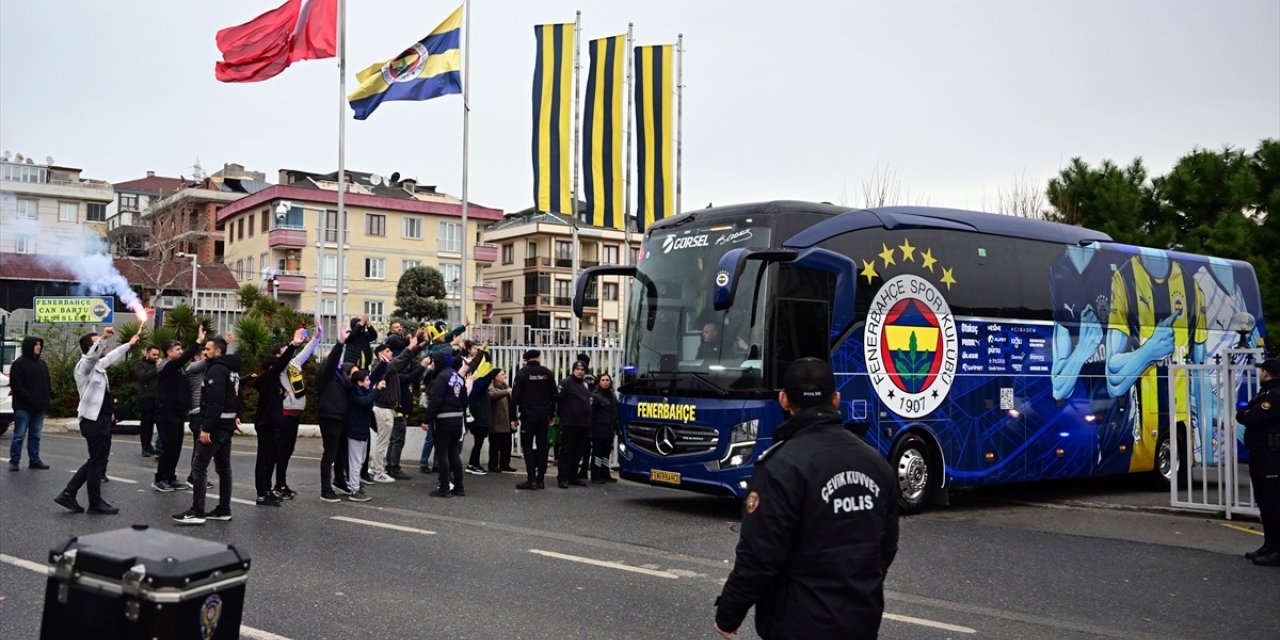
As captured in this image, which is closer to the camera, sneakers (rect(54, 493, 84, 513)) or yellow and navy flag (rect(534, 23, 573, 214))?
sneakers (rect(54, 493, 84, 513))

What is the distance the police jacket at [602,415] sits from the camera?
1614 cm

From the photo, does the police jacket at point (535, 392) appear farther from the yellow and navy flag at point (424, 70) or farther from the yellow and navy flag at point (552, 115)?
the yellow and navy flag at point (424, 70)

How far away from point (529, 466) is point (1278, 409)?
898 centimetres

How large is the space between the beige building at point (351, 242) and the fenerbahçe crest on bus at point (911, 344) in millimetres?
50896

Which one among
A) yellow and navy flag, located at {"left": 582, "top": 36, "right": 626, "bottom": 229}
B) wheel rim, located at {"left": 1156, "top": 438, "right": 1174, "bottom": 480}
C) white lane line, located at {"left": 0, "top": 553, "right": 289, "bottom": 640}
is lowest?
white lane line, located at {"left": 0, "top": 553, "right": 289, "bottom": 640}

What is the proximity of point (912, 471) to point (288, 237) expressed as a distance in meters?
55.5

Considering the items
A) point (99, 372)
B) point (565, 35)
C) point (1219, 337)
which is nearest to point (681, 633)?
point (99, 372)

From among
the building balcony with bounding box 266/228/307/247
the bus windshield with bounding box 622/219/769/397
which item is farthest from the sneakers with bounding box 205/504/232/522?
the building balcony with bounding box 266/228/307/247

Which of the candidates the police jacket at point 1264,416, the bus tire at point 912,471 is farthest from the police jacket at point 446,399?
the police jacket at point 1264,416

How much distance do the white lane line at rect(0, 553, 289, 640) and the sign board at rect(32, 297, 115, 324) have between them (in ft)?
65.6

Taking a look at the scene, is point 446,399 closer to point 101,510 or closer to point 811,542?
point 101,510

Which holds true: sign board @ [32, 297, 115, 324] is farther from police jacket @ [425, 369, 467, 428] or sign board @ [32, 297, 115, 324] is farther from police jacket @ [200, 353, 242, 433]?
police jacket @ [200, 353, 242, 433]

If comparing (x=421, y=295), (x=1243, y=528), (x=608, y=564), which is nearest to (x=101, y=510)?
(x=608, y=564)

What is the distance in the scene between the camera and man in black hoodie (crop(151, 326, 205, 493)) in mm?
12531
